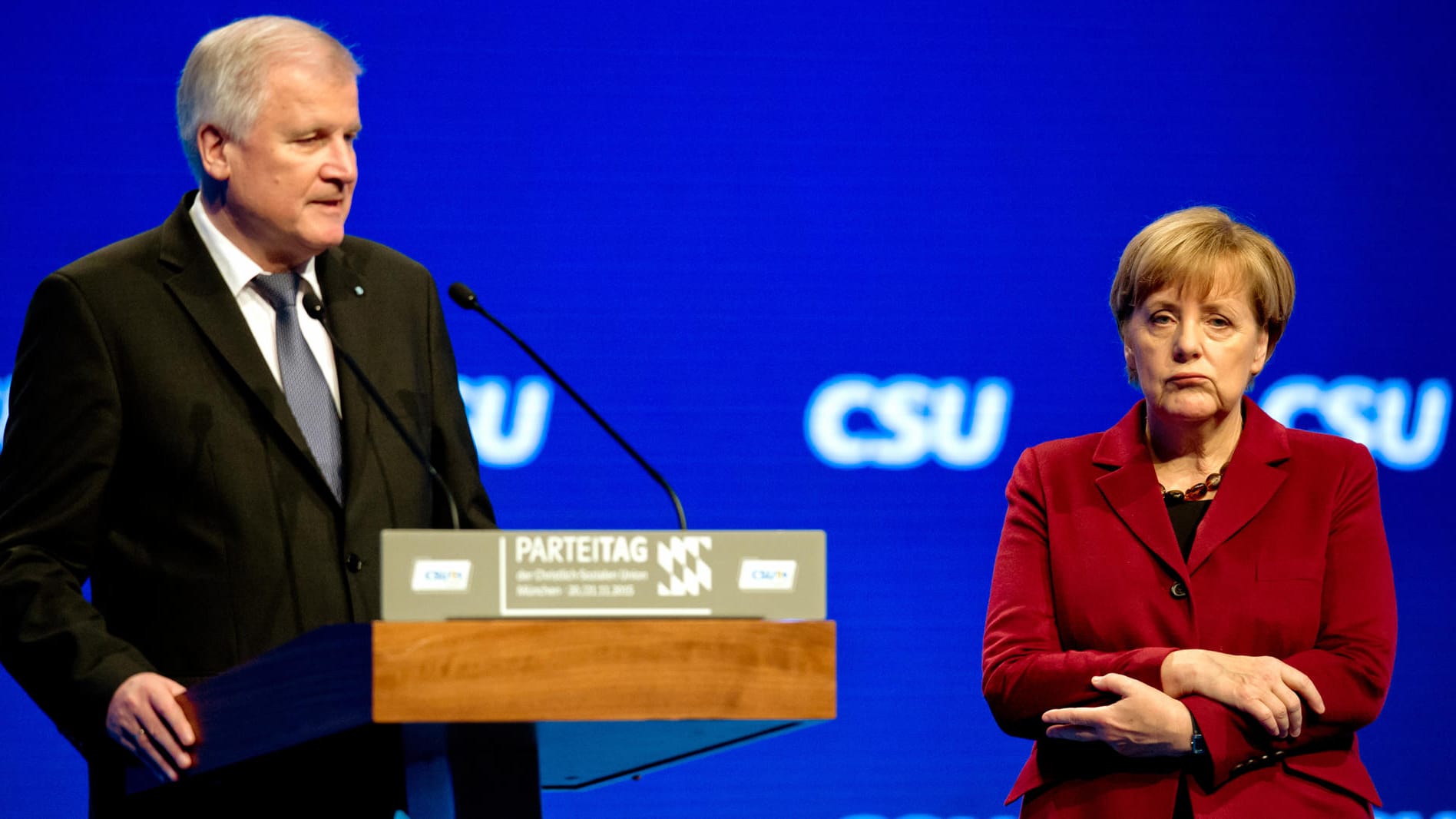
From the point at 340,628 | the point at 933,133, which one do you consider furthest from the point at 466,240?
the point at 340,628

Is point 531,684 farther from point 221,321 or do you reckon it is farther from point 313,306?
point 221,321

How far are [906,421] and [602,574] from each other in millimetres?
2170

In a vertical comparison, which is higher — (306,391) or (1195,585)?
(306,391)

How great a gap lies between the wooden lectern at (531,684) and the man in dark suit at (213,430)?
0.46 metres

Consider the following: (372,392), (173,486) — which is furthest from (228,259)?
(372,392)

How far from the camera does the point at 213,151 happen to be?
7.38ft

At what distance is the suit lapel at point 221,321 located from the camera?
6.89ft

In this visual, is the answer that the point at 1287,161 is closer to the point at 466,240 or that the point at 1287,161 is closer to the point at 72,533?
the point at 466,240

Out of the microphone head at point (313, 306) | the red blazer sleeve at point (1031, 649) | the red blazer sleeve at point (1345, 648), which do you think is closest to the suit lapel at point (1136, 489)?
the red blazer sleeve at point (1031, 649)

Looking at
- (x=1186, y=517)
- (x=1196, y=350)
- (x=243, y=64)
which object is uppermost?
(x=243, y=64)

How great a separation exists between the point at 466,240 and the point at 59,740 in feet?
4.44

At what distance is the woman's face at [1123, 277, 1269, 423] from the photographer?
2.39m

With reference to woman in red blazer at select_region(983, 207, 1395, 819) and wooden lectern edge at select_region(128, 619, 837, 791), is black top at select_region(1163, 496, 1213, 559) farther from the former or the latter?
wooden lectern edge at select_region(128, 619, 837, 791)

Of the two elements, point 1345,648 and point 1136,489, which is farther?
point 1136,489
